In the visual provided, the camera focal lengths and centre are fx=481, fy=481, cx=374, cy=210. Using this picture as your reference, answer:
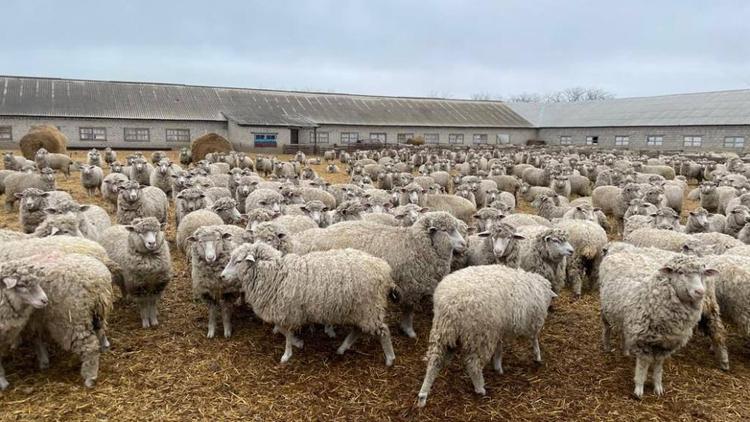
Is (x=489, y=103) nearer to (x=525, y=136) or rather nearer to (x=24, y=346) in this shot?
(x=525, y=136)

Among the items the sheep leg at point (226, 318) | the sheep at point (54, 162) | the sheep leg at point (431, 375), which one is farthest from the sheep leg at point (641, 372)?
the sheep at point (54, 162)

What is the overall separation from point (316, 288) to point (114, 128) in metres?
44.6

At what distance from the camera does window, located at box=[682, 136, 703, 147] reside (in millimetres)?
47719

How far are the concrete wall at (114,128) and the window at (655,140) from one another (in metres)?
44.2

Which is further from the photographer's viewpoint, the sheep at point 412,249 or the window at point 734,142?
the window at point 734,142

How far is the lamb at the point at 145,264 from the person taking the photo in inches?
282

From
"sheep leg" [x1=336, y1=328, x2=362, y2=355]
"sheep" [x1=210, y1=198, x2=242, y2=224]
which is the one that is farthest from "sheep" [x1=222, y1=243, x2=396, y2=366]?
"sheep" [x1=210, y1=198, x2=242, y2=224]

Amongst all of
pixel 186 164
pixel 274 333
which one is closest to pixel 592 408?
pixel 274 333

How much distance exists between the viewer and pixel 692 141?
48.2m

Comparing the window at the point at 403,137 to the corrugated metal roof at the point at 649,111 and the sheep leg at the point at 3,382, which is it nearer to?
the corrugated metal roof at the point at 649,111

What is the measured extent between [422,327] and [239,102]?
48801 millimetres

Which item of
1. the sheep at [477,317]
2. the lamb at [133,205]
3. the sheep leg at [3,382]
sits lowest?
the sheep leg at [3,382]

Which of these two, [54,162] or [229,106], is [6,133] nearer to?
[229,106]

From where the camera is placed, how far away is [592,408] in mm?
5531
